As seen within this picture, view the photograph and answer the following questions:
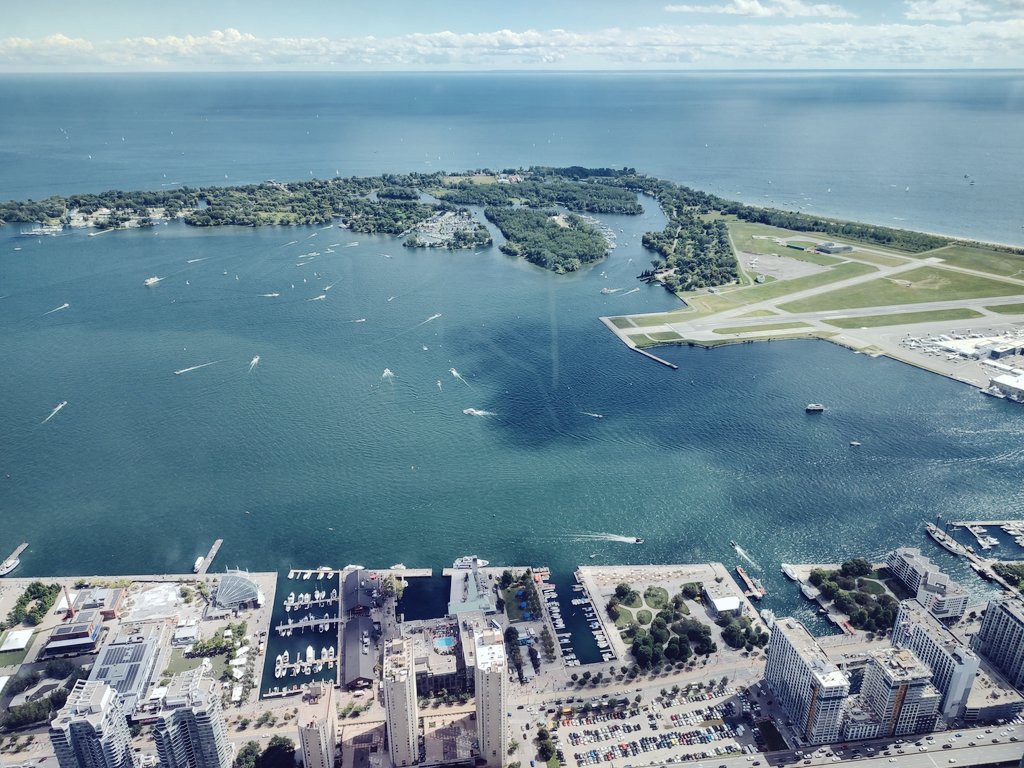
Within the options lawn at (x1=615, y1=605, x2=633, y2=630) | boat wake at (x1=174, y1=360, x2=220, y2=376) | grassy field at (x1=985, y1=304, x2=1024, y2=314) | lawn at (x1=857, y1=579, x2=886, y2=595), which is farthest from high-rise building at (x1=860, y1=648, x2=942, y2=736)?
grassy field at (x1=985, y1=304, x2=1024, y2=314)

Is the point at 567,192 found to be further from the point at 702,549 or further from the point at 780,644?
the point at 780,644

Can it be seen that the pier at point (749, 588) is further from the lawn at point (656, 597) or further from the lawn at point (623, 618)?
the lawn at point (623, 618)

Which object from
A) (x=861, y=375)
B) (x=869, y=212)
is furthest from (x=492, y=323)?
(x=869, y=212)

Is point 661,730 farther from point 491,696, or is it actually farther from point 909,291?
point 909,291

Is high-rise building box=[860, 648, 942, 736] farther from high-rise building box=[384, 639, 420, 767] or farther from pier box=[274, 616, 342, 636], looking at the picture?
pier box=[274, 616, 342, 636]

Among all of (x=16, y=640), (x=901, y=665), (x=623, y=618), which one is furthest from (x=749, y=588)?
(x=16, y=640)

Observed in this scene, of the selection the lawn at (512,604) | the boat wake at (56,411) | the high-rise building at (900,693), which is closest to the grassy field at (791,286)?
the lawn at (512,604)
